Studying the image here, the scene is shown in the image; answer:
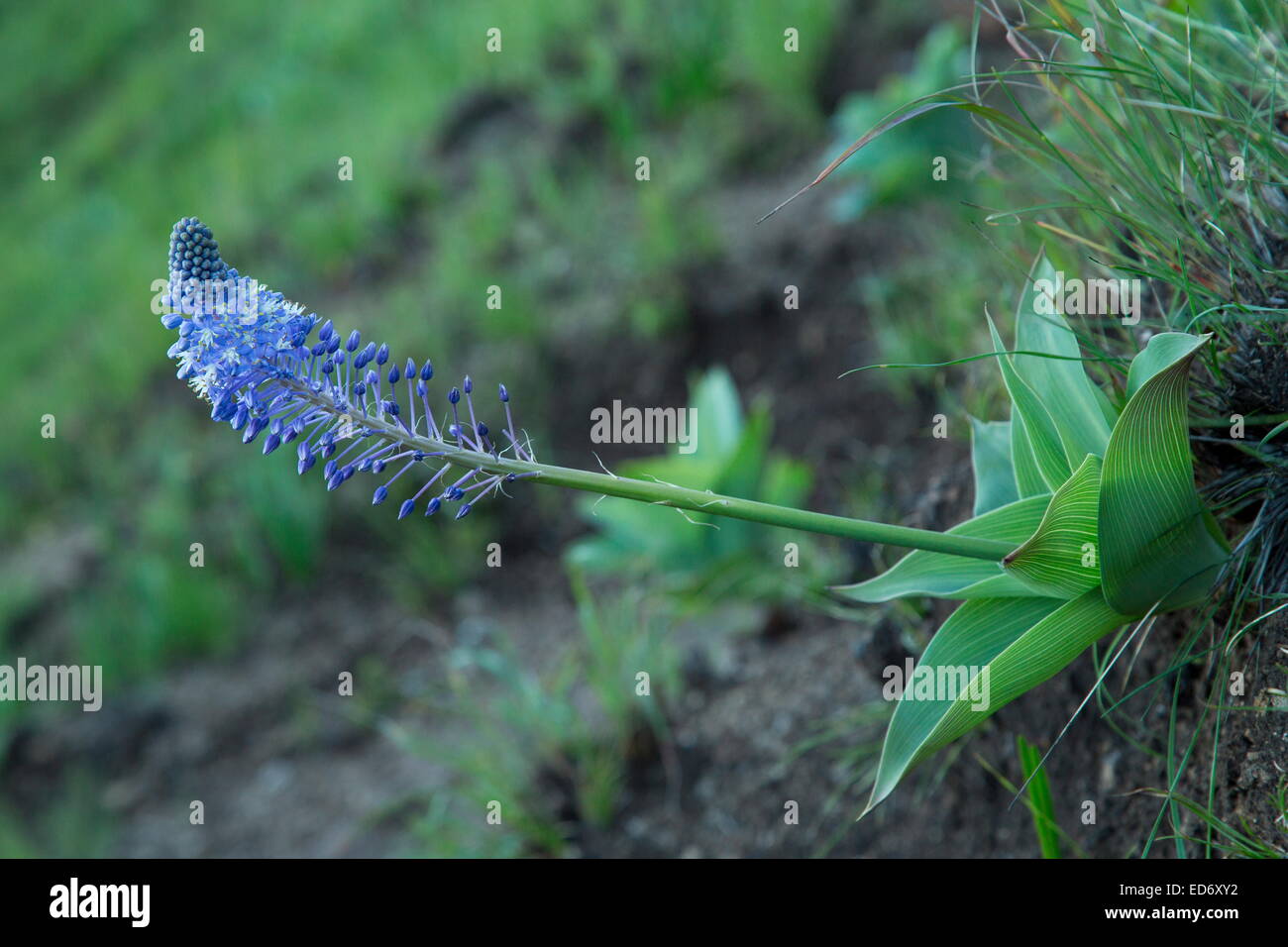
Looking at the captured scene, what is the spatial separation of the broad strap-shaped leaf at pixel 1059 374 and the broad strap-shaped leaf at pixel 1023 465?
0.24 ft

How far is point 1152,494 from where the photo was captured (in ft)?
5.85

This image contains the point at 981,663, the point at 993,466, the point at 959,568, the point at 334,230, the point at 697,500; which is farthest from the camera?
the point at 334,230

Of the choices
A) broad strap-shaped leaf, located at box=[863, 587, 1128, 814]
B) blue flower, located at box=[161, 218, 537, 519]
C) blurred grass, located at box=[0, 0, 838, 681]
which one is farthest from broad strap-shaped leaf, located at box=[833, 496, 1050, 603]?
blurred grass, located at box=[0, 0, 838, 681]

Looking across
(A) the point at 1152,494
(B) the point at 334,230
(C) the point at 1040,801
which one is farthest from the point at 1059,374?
(B) the point at 334,230

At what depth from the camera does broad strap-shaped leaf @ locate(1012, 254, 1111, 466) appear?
201 centimetres

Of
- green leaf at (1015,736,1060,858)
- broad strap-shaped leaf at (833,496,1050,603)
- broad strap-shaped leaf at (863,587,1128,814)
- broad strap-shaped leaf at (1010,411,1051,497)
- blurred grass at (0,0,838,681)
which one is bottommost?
green leaf at (1015,736,1060,858)

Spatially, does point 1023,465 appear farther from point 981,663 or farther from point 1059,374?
point 981,663

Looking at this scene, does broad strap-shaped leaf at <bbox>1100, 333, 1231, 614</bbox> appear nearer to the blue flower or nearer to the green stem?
the green stem

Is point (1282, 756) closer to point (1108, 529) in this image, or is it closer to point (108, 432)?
point (1108, 529)

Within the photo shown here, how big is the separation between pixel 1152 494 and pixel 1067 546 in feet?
0.56

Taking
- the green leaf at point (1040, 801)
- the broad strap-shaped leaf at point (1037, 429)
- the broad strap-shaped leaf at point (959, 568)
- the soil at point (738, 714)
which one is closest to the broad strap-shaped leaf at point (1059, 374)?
the broad strap-shaped leaf at point (1037, 429)

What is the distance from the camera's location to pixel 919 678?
73.3 inches

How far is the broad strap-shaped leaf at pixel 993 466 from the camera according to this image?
2.25 m

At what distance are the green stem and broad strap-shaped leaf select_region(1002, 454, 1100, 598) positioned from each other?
10cm
